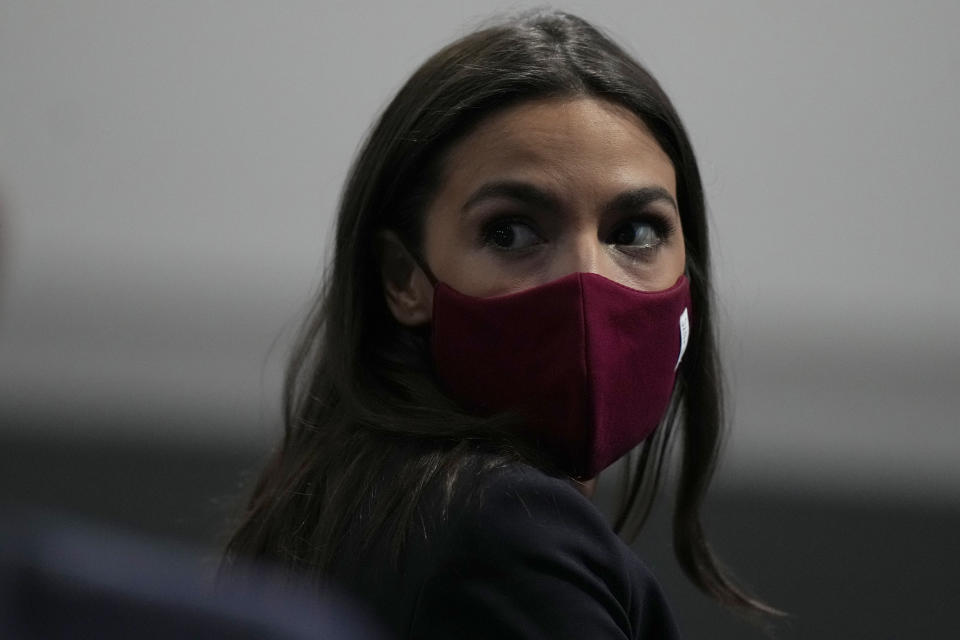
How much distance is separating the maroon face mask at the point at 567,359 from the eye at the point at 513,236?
0.17 ft

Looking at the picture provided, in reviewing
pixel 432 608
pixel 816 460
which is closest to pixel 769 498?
pixel 816 460

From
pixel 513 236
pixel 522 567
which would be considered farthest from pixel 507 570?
pixel 513 236

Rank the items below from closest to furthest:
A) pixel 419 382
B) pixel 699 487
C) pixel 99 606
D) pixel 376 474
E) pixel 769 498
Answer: pixel 99 606 < pixel 376 474 < pixel 419 382 < pixel 699 487 < pixel 769 498

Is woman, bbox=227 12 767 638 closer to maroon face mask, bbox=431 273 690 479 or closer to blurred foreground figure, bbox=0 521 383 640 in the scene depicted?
maroon face mask, bbox=431 273 690 479

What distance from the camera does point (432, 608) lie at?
981 mm

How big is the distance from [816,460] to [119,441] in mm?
1541

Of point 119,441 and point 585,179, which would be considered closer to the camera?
point 585,179

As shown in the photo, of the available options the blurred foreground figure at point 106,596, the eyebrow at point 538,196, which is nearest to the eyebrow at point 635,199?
the eyebrow at point 538,196

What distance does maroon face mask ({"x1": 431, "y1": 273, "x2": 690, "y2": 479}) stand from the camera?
1126 millimetres

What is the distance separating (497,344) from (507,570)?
0.80 feet

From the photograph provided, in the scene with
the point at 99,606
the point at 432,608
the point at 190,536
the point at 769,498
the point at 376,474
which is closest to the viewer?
the point at 99,606

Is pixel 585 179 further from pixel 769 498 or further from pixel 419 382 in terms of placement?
pixel 769 498

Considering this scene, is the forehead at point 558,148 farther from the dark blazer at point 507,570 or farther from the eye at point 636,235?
the dark blazer at point 507,570

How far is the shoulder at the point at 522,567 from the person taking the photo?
3.17ft
